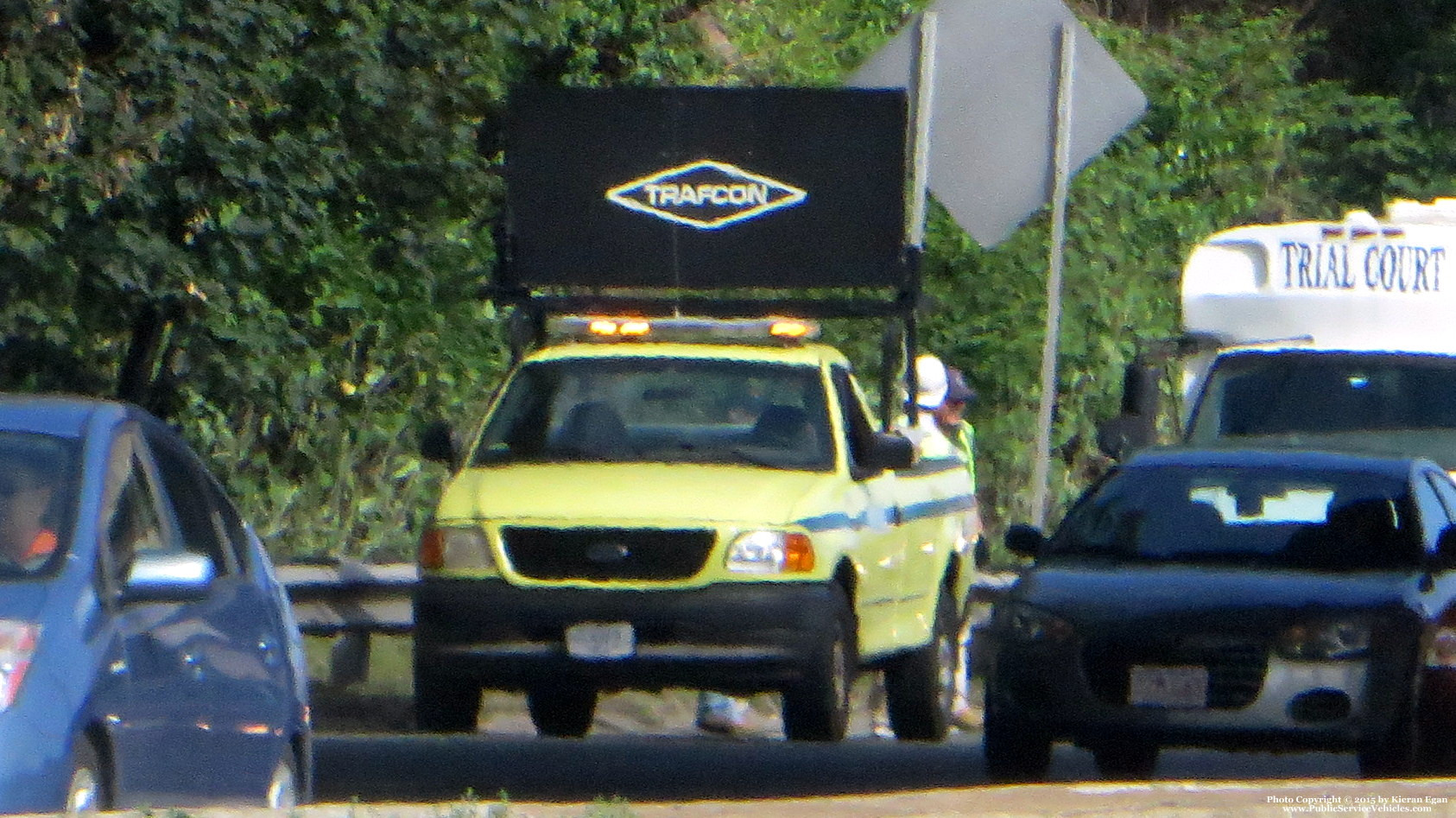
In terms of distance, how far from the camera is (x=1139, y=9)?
113 ft

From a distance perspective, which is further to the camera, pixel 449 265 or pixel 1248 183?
pixel 1248 183

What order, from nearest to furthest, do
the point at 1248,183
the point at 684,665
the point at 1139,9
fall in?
the point at 684,665
the point at 1248,183
the point at 1139,9

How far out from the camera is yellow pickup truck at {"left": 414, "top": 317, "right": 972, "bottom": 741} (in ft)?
38.0

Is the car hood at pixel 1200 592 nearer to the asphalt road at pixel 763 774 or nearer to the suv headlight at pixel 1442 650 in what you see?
the suv headlight at pixel 1442 650

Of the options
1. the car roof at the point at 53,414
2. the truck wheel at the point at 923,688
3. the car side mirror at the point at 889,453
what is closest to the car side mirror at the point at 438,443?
the car side mirror at the point at 889,453

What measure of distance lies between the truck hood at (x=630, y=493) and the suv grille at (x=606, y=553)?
0.20 feet

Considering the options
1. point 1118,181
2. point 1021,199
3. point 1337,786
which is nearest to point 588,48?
point 1118,181

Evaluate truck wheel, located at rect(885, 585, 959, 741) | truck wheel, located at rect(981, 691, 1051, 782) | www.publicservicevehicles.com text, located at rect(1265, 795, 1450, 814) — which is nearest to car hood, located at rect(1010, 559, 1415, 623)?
truck wheel, located at rect(981, 691, 1051, 782)

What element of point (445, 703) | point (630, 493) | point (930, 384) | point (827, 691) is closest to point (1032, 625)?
point (827, 691)

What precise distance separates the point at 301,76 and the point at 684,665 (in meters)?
4.57

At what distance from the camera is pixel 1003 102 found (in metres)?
14.1

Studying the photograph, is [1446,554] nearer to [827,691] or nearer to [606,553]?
[827,691]

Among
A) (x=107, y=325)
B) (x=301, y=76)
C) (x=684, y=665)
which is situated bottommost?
(x=684, y=665)

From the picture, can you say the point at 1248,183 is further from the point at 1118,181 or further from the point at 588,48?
the point at 588,48
